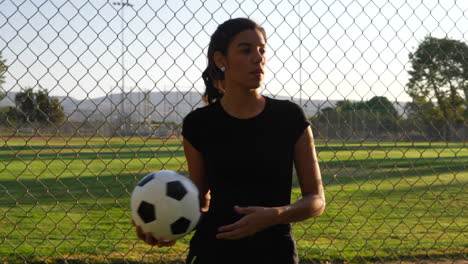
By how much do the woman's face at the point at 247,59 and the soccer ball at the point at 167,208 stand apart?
53 cm

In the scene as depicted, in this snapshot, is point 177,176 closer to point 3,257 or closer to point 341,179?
point 3,257

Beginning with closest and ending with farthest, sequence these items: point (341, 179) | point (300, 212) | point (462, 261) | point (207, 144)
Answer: point (300, 212) < point (207, 144) < point (462, 261) < point (341, 179)

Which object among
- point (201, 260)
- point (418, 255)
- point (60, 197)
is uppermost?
point (201, 260)

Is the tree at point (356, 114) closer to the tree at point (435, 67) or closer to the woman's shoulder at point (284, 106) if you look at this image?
the tree at point (435, 67)

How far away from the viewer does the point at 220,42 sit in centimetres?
263

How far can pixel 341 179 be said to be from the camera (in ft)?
47.3

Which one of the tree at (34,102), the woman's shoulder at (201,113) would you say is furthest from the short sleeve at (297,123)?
the tree at (34,102)

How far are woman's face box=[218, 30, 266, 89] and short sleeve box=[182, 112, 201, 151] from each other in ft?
0.86

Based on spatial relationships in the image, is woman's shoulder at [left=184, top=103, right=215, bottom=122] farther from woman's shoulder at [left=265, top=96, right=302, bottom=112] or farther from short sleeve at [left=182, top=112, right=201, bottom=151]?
woman's shoulder at [left=265, top=96, right=302, bottom=112]

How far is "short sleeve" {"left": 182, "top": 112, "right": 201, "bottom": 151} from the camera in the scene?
2.60 meters

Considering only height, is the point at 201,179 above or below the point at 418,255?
above

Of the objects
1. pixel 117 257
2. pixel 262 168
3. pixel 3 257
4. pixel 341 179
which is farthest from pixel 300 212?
pixel 341 179

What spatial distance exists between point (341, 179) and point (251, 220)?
12581mm

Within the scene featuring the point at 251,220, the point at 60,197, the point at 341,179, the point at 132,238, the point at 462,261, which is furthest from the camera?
the point at 341,179
